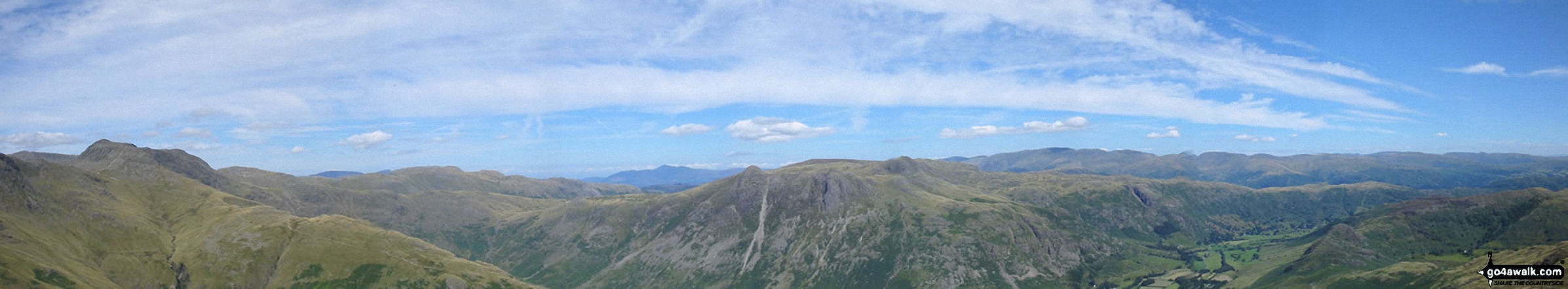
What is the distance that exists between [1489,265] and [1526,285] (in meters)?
10.6

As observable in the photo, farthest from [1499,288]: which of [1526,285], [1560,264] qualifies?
[1560,264]

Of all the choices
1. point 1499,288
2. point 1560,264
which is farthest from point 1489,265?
point 1560,264

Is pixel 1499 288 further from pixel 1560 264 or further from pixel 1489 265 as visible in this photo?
pixel 1560 264

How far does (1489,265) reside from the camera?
199250mm

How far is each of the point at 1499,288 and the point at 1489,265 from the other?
7323mm

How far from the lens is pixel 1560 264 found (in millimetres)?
199750

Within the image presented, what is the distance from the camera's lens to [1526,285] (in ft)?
649

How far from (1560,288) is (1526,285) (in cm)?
1300

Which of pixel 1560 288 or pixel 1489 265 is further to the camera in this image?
pixel 1489 265

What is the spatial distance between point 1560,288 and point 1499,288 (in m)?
14.2

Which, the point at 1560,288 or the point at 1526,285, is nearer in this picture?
the point at 1560,288

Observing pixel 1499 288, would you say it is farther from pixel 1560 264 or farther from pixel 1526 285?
pixel 1560 264

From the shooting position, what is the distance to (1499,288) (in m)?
199
